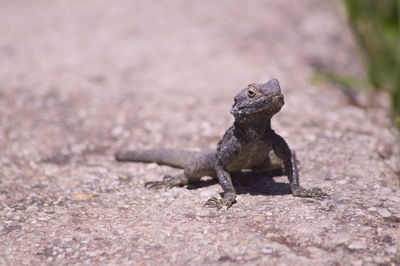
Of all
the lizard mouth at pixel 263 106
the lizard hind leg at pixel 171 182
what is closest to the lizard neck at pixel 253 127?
the lizard mouth at pixel 263 106

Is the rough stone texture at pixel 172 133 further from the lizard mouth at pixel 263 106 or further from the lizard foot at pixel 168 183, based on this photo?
the lizard mouth at pixel 263 106

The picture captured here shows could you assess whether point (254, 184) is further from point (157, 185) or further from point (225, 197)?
point (157, 185)

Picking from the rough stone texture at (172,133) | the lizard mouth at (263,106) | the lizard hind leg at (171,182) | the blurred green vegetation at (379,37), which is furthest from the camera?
the blurred green vegetation at (379,37)

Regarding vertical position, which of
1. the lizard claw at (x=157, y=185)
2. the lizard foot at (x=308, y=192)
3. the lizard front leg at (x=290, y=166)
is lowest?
the lizard claw at (x=157, y=185)

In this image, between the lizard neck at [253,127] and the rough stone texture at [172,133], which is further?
the lizard neck at [253,127]

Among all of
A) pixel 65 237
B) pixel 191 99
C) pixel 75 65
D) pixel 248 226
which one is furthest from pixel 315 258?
pixel 75 65

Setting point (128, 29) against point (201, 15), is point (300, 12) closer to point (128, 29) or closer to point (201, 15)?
point (201, 15)
